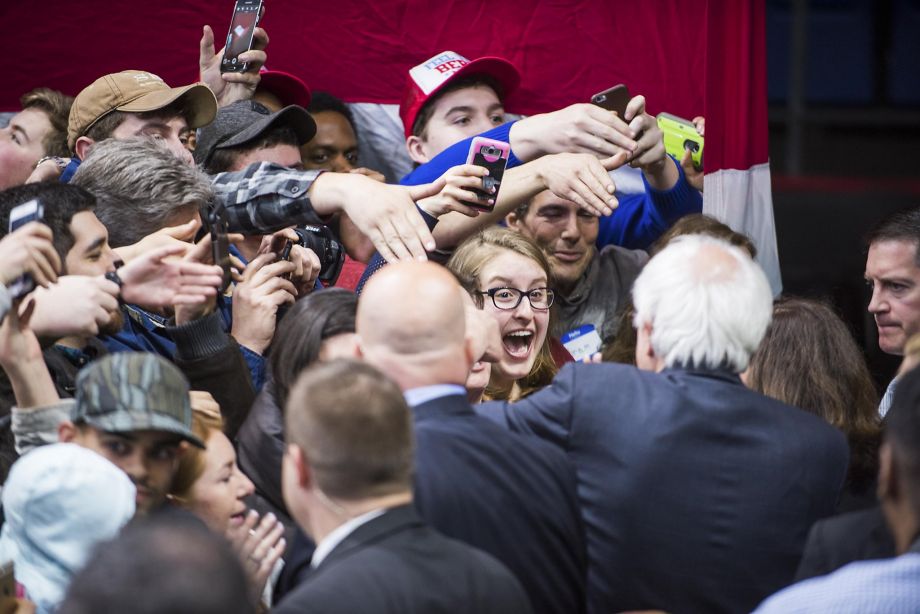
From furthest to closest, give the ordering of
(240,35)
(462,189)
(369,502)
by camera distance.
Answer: (240,35)
(462,189)
(369,502)

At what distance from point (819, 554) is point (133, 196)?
202 cm

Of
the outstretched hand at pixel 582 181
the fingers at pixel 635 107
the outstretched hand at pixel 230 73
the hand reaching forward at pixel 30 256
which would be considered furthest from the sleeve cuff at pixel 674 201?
the hand reaching forward at pixel 30 256

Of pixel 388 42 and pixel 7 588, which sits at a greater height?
pixel 388 42

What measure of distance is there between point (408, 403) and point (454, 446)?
0.36 feet

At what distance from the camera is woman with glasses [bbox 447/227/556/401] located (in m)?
3.62

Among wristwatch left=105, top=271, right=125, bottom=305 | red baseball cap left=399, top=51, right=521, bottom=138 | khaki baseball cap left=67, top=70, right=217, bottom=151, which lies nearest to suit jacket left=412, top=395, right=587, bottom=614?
wristwatch left=105, top=271, right=125, bottom=305

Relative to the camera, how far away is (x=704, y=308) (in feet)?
8.36

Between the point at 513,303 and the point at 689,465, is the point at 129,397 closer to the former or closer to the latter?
the point at 689,465

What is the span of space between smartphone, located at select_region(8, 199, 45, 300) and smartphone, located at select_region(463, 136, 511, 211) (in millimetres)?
1049

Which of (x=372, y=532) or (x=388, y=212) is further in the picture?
(x=388, y=212)

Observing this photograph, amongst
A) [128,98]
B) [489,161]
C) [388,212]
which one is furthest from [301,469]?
[128,98]

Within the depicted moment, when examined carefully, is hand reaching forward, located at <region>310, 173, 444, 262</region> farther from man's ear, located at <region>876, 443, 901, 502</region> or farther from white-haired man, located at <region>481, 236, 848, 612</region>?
man's ear, located at <region>876, 443, 901, 502</region>

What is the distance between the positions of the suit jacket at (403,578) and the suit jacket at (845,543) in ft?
1.98

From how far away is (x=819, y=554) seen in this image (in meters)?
2.32
